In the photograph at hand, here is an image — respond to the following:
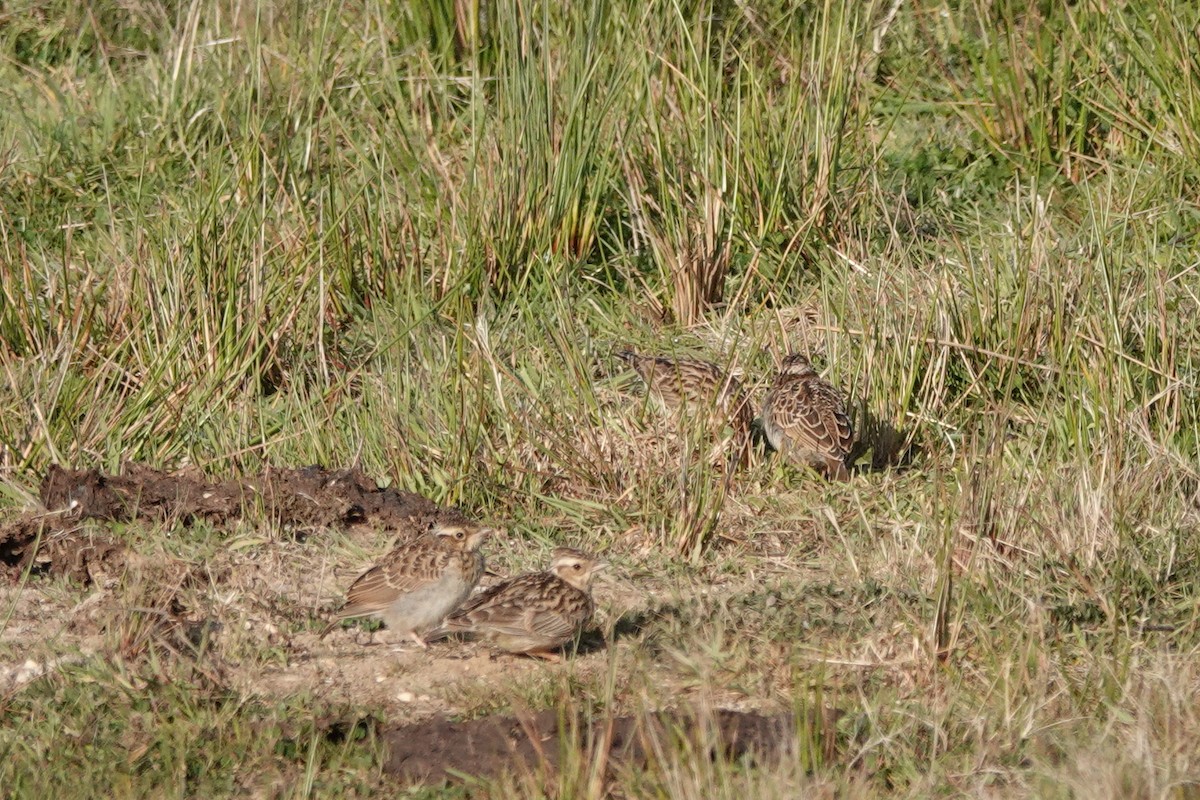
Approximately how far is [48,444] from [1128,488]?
4425 millimetres

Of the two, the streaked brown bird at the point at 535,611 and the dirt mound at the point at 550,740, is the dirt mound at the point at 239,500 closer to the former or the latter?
the streaked brown bird at the point at 535,611

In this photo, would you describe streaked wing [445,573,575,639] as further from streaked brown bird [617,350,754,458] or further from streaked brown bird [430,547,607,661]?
streaked brown bird [617,350,754,458]

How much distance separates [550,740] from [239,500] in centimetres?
253

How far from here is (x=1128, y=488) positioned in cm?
630

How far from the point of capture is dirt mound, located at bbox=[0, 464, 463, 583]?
275 inches

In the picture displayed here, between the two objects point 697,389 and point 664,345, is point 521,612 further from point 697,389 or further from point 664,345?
point 664,345

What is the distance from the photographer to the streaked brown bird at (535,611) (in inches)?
230

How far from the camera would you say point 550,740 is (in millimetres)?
5059

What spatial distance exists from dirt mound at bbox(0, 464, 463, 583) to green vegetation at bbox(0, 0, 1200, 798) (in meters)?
0.12

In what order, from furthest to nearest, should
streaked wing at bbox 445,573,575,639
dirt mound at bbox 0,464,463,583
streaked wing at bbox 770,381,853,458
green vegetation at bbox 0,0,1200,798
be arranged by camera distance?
streaked wing at bbox 770,381,853,458 → dirt mound at bbox 0,464,463,583 → streaked wing at bbox 445,573,575,639 → green vegetation at bbox 0,0,1200,798

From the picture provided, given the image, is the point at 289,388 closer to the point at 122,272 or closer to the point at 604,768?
the point at 122,272

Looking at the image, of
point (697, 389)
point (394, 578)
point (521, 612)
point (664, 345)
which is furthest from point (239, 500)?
point (664, 345)

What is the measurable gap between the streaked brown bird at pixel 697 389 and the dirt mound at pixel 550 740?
2112 mm

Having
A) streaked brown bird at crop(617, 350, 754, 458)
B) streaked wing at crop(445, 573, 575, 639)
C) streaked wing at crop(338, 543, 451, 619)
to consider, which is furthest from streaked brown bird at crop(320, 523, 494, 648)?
streaked brown bird at crop(617, 350, 754, 458)
